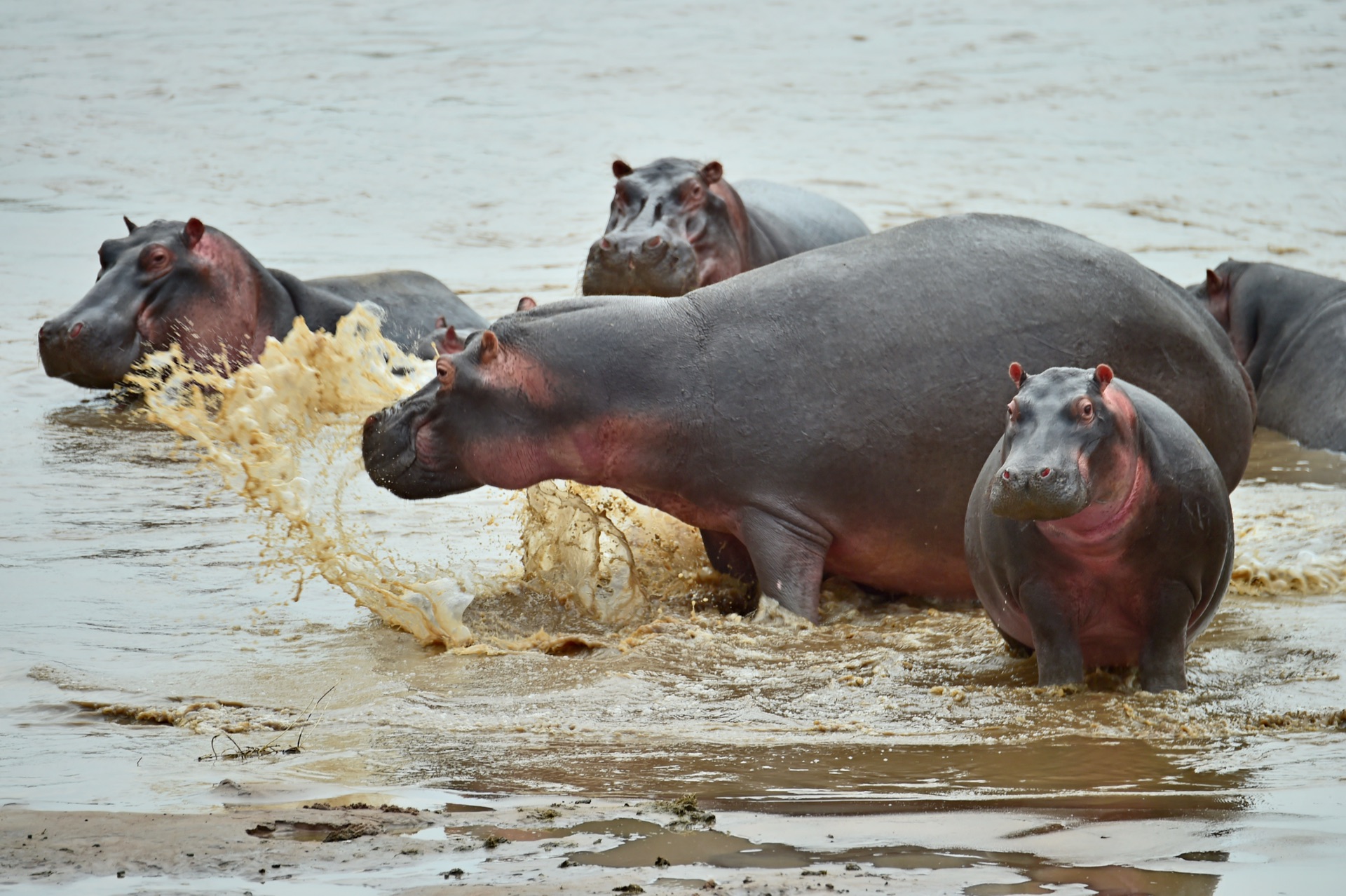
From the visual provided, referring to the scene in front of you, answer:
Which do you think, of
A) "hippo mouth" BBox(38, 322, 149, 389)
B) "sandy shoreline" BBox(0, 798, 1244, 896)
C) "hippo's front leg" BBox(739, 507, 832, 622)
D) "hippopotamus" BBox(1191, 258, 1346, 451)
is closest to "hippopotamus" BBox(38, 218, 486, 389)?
"hippo mouth" BBox(38, 322, 149, 389)

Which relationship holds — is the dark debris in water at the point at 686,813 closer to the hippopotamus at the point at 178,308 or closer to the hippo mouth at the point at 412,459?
the hippo mouth at the point at 412,459

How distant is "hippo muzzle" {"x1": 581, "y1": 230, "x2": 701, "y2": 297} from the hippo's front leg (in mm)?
2385

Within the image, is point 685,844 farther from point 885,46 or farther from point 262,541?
point 885,46

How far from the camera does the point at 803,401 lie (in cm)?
549

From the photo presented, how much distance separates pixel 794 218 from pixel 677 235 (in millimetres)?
2120

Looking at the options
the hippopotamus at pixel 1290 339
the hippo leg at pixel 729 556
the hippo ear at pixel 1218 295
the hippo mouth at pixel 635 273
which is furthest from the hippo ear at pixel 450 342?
the hippo ear at pixel 1218 295

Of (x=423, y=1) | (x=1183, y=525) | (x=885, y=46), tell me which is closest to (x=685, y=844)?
(x=1183, y=525)

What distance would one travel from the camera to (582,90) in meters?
20.0

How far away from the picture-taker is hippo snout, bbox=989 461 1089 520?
380 centimetres

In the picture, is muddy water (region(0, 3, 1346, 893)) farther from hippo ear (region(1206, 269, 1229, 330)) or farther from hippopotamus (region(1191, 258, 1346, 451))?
hippo ear (region(1206, 269, 1229, 330))

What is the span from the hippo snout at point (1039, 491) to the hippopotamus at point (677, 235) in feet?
12.2

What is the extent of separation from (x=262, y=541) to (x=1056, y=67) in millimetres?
17303

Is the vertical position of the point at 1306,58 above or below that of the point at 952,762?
above

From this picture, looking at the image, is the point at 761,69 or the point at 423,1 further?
the point at 423,1
